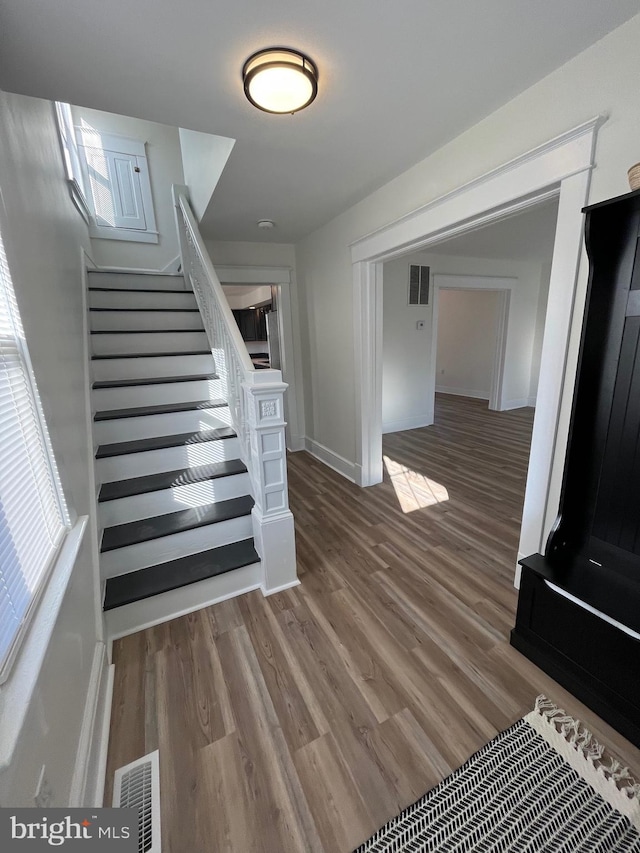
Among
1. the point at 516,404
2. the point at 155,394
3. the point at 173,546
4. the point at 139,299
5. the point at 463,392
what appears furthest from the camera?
the point at 463,392

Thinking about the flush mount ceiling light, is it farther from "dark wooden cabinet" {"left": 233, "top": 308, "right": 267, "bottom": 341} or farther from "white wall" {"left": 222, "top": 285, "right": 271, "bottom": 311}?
"dark wooden cabinet" {"left": 233, "top": 308, "right": 267, "bottom": 341}

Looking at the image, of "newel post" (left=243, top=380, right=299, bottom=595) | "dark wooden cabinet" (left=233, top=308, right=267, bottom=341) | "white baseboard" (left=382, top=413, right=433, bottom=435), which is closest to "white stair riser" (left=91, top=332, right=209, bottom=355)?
"newel post" (left=243, top=380, right=299, bottom=595)

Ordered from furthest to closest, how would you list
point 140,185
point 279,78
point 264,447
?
1. point 140,185
2. point 264,447
3. point 279,78

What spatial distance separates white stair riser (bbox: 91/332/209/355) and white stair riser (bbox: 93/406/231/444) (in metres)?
0.76

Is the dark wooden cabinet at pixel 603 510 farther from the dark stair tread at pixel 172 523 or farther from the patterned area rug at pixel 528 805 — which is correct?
the dark stair tread at pixel 172 523

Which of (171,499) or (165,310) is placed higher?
(165,310)

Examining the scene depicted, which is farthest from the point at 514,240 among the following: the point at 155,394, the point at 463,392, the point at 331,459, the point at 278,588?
the point at 278,588

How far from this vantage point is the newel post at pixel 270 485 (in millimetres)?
1869

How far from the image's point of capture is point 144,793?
116 centimetres

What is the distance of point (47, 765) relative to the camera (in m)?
0.86

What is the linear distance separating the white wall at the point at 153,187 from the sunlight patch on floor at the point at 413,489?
3880 mm

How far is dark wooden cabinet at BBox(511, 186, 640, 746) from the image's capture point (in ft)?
4.14

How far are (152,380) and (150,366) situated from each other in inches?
8.6

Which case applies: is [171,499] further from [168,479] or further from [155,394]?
[155,394]
